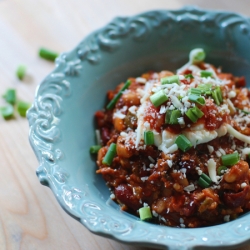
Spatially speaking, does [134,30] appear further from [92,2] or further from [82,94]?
[92,2]

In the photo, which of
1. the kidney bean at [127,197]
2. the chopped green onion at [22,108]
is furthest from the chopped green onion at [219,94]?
the chopped green onion at [22,108]

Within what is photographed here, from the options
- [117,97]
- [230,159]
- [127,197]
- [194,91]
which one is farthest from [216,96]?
[127,197]

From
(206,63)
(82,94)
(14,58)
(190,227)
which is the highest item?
(14,58)

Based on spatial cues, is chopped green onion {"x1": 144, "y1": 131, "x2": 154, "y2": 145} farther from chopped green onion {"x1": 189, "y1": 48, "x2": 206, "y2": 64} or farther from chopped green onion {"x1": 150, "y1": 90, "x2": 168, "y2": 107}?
chopped green onion {"x1": 189, "y1": 48, "x2": 206, "y2": 64}

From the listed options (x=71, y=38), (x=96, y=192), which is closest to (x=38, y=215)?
(x=96, y=192)

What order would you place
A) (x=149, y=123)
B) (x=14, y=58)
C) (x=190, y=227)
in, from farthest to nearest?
(x=14, y=58) → (x=149, y=123) → (x=190, y=227)

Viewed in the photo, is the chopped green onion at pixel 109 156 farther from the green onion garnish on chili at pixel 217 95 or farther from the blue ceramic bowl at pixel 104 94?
the green onion garnish on chili at pixel 217 95

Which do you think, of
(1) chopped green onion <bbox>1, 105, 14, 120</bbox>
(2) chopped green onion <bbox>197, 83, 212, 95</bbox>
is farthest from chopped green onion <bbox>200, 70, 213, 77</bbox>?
(1) chopped green onion <bbox>1, 105, 14, 120</bbox>
